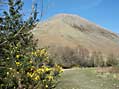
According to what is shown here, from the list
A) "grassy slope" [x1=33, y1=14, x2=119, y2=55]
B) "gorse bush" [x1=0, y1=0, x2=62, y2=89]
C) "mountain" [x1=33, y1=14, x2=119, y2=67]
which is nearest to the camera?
"gorse bush" [x1=0, y1=0, x2=62, y2=89]

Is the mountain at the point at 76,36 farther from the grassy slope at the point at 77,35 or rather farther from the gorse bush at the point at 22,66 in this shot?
the gorse bush at the point at 22,66

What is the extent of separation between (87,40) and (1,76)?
32.9 metres

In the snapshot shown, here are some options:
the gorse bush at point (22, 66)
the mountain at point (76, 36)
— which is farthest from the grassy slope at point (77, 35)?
the gorse bush at point (22, 66)

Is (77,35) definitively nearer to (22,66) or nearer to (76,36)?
(76,36)

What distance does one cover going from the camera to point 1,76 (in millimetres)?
7504

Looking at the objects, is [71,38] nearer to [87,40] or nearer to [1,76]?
[87,40]

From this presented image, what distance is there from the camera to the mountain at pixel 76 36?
3678 centimetres

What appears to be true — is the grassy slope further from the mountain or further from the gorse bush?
the gorse bush

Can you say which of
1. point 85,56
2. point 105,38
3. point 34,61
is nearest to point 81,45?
point 85,56

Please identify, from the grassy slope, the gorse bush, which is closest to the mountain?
the grassy slope

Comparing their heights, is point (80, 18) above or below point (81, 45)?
above

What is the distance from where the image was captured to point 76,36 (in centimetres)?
4034

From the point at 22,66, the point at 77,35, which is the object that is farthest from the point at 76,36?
the point at 22,66

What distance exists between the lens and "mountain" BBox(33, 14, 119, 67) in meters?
36.8
